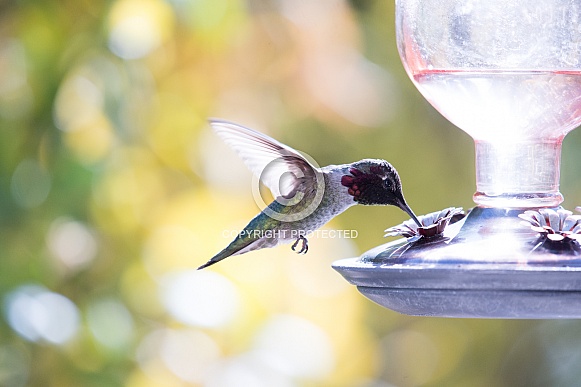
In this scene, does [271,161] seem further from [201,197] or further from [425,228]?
[201,197]

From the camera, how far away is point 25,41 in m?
3.78

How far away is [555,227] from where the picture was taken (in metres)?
1.63

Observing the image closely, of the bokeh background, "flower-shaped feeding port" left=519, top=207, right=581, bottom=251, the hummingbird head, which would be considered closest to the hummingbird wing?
the hummingbird head

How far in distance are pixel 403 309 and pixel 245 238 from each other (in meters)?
0.66

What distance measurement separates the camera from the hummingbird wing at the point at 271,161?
192 centimetres

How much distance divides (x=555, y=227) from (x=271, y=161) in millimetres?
685

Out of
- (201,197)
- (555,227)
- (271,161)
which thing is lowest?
(201,197)

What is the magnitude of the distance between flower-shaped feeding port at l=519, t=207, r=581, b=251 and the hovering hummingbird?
0.28m

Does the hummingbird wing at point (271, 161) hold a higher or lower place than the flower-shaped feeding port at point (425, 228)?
higher

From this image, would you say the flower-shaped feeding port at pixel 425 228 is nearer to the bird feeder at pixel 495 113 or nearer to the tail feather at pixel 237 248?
the bird feeder at pixel 495 113

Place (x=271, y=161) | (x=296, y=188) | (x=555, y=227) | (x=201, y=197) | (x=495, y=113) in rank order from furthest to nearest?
(x=201, y=197), (x=296, y=188), (x=271, y=161), (x=495, y=113), (x=555, y=227)

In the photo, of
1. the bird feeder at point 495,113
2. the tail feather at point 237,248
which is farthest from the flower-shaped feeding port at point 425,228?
the tail feather at point 237,248

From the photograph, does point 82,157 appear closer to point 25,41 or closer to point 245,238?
point 25,41

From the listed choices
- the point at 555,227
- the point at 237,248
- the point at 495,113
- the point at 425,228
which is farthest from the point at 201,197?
the point at 555,227
